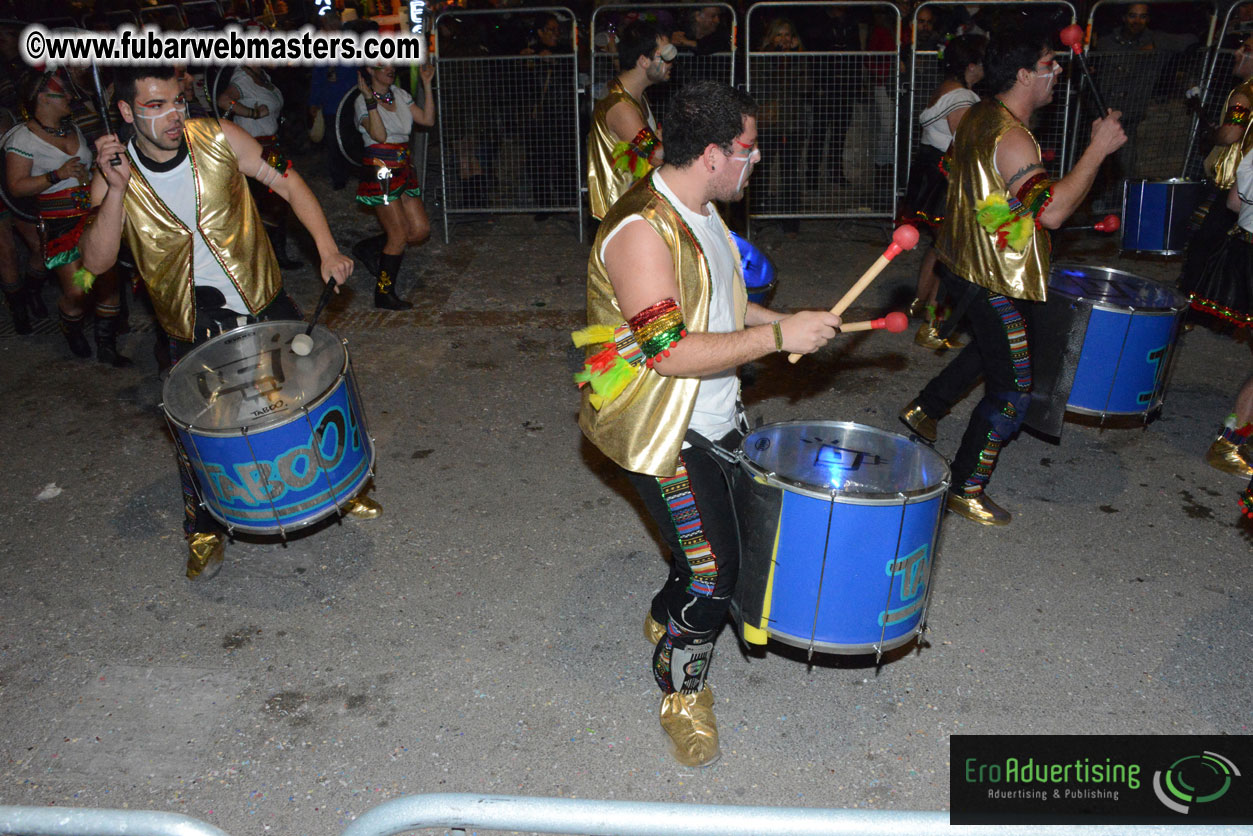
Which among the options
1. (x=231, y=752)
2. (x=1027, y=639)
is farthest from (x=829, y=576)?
(x=231, y=752)

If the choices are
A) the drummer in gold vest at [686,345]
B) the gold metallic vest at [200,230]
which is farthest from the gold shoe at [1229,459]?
the gold metallic vest at [200,230]

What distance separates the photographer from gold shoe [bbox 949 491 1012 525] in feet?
13.7

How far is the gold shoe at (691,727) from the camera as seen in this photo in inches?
116

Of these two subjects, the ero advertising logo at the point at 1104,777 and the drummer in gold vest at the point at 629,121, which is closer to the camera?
the ero advertising logo at the point at 1104,777

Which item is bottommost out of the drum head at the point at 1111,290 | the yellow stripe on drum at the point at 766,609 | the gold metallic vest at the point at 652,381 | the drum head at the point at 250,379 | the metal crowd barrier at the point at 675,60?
the yellow stripe on drum at the point at 766,609

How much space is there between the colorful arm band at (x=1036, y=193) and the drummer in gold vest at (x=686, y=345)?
1397 mm

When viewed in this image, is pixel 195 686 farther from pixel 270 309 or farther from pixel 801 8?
pixel 801 8

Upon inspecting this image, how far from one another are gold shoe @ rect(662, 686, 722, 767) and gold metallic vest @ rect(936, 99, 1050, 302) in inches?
82.4

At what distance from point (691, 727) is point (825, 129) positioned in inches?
266

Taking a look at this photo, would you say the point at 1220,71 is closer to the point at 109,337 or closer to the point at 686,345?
the point at 686,345

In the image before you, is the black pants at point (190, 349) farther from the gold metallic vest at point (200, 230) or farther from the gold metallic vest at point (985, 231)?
the gold metallic vest at point (985, 231)

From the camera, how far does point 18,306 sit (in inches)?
265

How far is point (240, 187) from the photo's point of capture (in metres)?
3.75

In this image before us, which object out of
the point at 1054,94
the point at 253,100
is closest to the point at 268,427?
the point at 253,100
